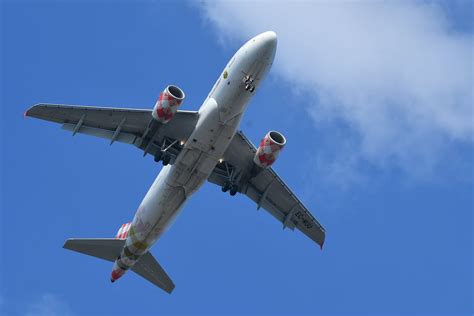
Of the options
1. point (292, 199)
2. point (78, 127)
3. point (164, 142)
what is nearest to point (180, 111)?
point (164, 142)

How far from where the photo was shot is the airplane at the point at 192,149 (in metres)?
48.4

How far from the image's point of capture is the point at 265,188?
2224 inches

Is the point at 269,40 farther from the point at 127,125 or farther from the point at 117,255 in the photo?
the point at 117,255

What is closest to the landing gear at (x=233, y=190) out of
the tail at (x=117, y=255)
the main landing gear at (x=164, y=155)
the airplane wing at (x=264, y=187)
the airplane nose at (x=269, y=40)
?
the airplane wing at (x=264, y=187)

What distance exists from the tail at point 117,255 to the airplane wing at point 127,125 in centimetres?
849

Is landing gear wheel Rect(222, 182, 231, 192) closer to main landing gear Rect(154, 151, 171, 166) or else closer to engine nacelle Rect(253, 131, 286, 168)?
engine nacelle Rect(253, 131, 286, 168)

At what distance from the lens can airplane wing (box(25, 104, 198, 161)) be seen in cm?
5072

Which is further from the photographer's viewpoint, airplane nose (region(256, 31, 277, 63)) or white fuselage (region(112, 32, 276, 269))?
white fuselage (region(112, 32, 276, 269))

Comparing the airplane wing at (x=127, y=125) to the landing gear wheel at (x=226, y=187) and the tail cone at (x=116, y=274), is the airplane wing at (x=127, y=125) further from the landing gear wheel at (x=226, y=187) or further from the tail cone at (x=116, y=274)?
the tail cone at (x=116, y=274)

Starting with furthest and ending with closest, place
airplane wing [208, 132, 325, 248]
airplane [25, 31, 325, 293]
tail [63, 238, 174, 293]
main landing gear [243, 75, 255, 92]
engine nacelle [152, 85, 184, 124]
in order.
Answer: tail [63, 238, 174, 293] < airplane wing [208, 132, 325, 248] < engine nacelle [152, 85, 184, 124] < airplane [25, 31, 325, 293] < main landing gear [243, 75, 255, 92]

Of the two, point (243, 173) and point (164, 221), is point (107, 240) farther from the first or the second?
point (243, 173)

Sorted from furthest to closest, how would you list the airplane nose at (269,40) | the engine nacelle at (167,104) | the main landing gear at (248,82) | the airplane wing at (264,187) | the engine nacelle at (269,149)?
the airplane wing at (264,187) < the engine nacelle at (269,149) < the engine nacelle at (167,104) < the main landing gear at (248,82) < the airplane nose at (269,40)

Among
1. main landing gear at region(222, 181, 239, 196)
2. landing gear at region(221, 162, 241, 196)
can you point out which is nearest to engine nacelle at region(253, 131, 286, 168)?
landing gear at region(221, 162, 241, 196)

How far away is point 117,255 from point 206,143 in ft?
43.2
